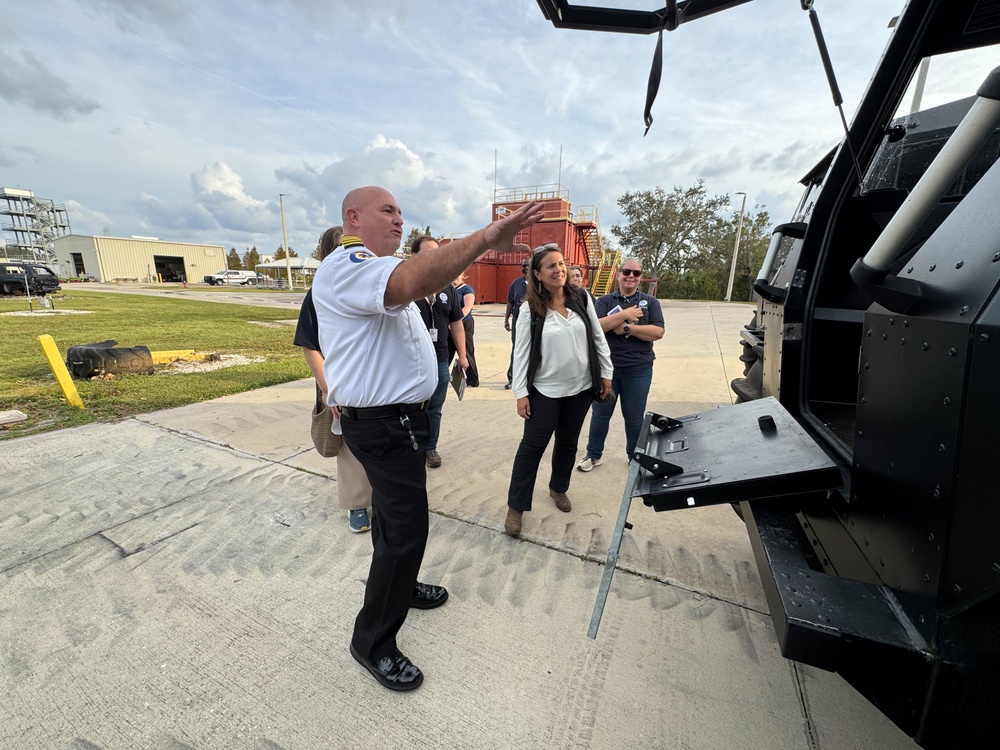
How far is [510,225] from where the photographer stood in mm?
1400

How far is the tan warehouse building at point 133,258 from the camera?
56969mm

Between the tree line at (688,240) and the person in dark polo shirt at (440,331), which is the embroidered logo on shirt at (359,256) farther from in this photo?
the tree line at (688,240)

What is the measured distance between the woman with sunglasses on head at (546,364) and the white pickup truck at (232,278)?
57.3 metres

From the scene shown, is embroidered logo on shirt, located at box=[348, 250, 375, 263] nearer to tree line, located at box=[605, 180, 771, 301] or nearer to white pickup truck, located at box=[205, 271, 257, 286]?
tree line, located at box=[605, 180, 771, 301]

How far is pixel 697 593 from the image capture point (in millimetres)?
2312

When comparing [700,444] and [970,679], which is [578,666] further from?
[970,679]

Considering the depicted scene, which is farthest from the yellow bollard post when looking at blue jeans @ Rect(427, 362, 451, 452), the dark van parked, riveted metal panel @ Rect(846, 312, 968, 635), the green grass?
the dark van parked

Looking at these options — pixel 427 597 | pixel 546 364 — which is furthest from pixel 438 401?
pixel 427 597

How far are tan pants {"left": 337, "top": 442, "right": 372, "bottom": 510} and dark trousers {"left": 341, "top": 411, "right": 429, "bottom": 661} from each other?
37.2 inches

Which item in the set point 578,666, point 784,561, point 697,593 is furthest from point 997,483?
point 697,593

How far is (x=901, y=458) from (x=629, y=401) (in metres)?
2.44

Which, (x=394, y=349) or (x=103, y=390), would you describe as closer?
(x=394, y=349)

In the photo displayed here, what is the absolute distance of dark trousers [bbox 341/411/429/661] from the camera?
174 cm

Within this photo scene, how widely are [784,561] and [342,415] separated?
5.16 ft
